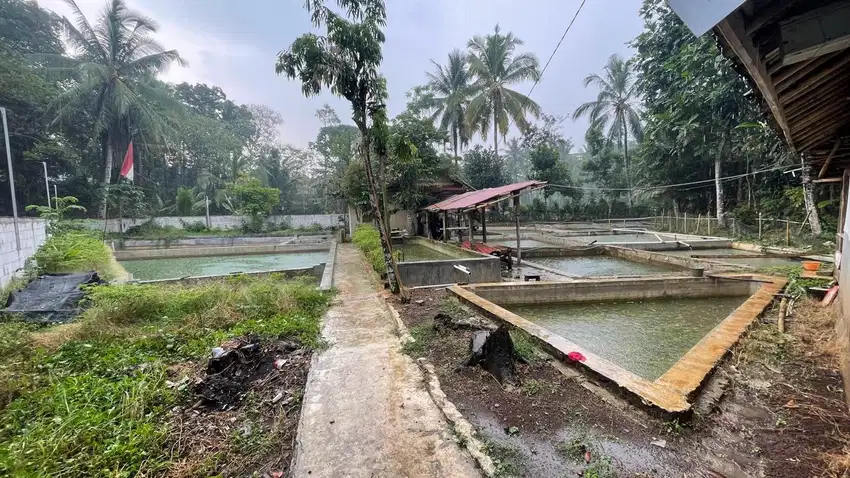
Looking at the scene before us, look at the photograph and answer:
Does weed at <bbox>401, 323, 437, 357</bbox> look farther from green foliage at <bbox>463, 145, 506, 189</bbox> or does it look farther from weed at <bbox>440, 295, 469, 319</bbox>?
green foliage at <bbox>463, 145, 506, 189</bbox>

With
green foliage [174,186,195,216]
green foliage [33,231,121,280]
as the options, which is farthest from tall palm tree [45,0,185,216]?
green foliage [33,231,121,280]

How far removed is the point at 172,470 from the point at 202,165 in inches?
1459

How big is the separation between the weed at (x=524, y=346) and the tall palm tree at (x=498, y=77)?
21586mm

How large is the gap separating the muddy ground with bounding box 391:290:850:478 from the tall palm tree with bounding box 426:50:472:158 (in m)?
23.1

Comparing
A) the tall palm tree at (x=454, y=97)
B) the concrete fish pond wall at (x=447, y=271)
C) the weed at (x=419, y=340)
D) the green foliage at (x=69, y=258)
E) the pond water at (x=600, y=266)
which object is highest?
the tall palm tree at (x=454, y=97)

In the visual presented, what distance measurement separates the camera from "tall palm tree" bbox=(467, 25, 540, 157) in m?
23.9

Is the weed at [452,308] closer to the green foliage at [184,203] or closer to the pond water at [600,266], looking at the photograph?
the pond water at [600,266]

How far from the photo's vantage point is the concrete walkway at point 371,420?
2.26 meters

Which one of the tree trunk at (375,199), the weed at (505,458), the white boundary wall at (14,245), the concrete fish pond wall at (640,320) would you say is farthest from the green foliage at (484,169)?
the weed at (505,458)

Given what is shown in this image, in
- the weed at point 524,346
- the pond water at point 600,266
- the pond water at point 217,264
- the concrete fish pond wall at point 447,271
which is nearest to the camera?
the weed at point 524,346

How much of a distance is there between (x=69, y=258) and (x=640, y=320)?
12.2 meters

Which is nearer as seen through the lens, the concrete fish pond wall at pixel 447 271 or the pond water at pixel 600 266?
the concrete fish pond wall at pixel 447 271

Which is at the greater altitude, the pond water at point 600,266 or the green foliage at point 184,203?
the green foliage at point 184,203

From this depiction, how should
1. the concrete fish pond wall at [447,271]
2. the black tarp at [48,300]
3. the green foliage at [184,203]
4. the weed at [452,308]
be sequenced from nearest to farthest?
the black tarp at [48,300] < the weed at [452,308] < the concrete fish pond wall at [447,271] < the green foliage at [184,203]
